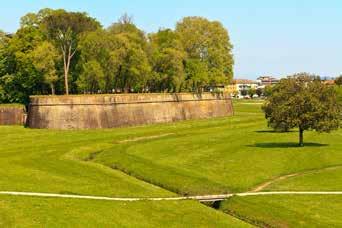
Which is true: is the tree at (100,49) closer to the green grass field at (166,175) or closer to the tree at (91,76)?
the tree at (91,76)

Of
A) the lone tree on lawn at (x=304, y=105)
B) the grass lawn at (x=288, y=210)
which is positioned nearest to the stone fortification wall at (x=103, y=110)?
the lone tree on lawn at (x=304, y=105)

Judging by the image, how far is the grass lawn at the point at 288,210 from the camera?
2514 cm

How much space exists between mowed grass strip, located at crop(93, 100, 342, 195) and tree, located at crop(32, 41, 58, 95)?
25750 millimetres

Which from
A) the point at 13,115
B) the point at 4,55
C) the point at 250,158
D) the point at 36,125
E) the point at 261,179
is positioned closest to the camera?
the point at 261,179

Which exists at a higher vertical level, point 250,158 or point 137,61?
point 137,61

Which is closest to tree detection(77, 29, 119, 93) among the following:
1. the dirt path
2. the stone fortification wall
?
the stone fortification wall

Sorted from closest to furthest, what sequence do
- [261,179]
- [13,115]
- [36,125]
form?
Result: [261,179] < [36,125] < [13,115]

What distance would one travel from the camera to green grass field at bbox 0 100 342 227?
81.9 ft

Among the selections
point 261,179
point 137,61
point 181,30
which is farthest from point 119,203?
point 181,30

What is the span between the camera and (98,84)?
79.9 m

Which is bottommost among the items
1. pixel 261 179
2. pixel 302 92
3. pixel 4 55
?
pixel 261 179

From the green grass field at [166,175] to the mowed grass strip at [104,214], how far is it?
0.04m

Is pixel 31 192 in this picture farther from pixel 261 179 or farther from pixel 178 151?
pixel 178 151

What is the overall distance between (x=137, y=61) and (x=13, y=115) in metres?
19.7
